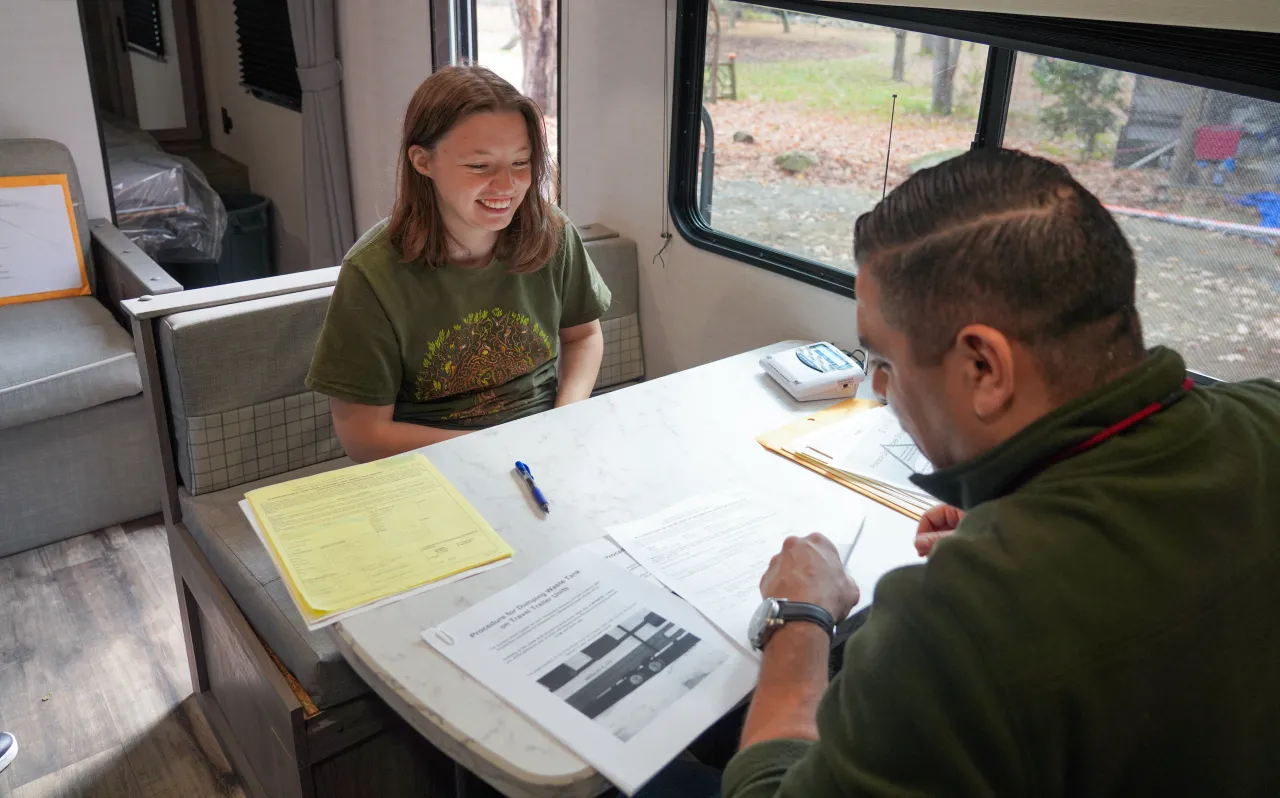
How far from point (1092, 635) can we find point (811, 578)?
46 centimetres

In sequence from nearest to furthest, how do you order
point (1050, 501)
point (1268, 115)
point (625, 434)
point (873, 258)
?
point (1050, 501)
point (873, 258)
point (1268, 115)
point (625, 434)

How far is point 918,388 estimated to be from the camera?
831 mm

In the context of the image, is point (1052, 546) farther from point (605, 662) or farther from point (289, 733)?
point (289, 733)

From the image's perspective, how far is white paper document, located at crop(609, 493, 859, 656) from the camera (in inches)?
45.3

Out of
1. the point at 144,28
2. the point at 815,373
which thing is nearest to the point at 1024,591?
the point at 815,373

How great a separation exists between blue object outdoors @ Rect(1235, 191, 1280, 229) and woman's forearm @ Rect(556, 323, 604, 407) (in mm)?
1168

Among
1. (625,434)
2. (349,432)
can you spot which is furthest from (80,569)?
Result: (625,434)

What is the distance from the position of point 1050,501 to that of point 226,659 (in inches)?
62.6

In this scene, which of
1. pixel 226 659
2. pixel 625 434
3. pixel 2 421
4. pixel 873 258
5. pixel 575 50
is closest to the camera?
pixel 873 258

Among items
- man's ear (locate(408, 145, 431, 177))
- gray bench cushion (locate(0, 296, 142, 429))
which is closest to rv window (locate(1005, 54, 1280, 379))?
man's ear (locate(408, 145, 431, 177))

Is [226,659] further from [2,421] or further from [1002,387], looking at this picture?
[1002,387]

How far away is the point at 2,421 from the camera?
2373 millimetres

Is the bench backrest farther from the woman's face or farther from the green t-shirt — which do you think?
the woman's face

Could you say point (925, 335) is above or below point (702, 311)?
above
